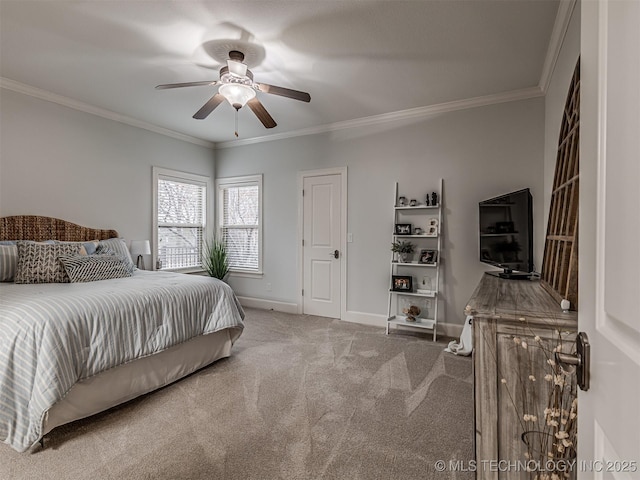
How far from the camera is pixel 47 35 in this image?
2578 mm

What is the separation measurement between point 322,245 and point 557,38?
10.9ft

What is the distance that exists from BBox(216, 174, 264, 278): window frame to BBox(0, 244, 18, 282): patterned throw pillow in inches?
114

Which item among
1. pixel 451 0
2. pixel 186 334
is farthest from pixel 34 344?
pixel 451 0

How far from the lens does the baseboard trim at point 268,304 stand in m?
5.05

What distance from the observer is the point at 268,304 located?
5258 millimetres

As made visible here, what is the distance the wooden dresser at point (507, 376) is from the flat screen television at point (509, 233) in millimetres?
1199

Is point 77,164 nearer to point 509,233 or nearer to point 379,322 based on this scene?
point 379,322

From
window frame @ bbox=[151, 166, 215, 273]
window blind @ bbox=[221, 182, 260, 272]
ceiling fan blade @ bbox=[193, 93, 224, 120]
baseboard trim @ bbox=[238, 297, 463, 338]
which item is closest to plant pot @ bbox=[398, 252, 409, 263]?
baseboard trim @ bbox=[238, 297, 463, 338]

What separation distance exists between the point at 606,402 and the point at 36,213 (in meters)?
4.74

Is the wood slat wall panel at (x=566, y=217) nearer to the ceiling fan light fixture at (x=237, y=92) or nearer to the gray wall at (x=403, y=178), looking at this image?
the gray wall at (x=403, y=178)

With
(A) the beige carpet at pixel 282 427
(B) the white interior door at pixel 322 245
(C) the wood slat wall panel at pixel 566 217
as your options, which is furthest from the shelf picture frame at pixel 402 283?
(C) the wood slat wall panel at pixel 566 217

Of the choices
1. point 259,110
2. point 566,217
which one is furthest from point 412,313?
point 259,110

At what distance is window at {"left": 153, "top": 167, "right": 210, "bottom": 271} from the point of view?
16.1 ft

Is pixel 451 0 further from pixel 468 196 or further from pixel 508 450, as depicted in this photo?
pixel 508 450
